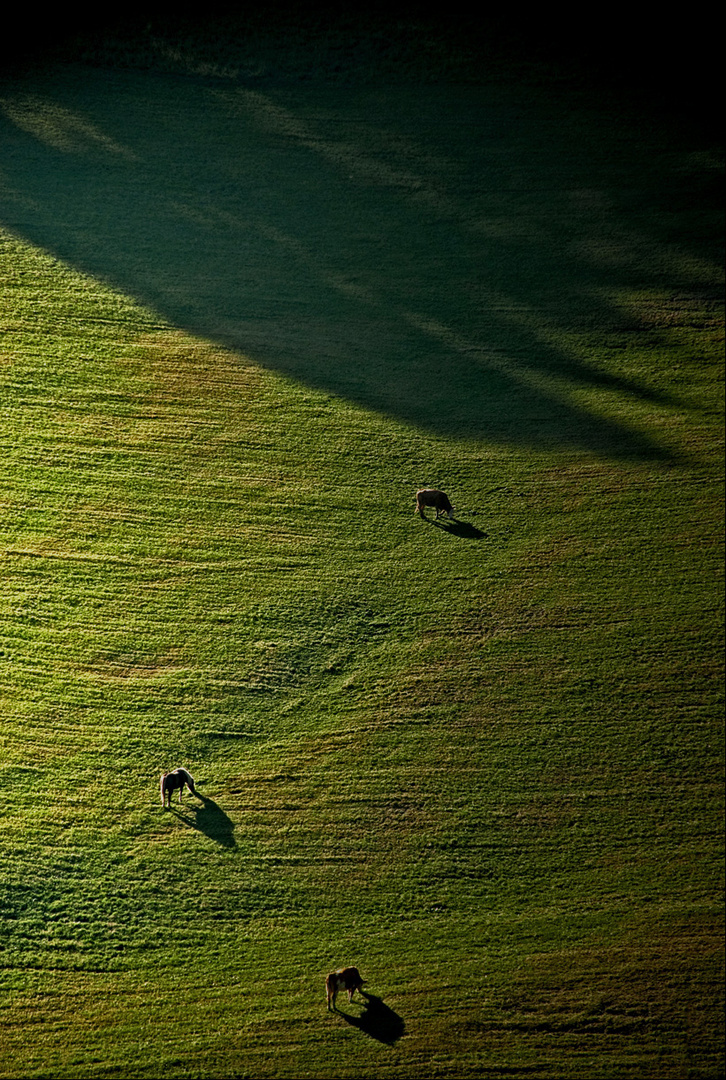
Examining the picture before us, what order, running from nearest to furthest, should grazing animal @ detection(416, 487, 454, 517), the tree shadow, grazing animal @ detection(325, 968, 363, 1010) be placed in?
1. grazing animal @ detection(325, 968, 363, 1010)
2. grazing animal @ detection(416, 487, 454, 517)
3. the tree shadow

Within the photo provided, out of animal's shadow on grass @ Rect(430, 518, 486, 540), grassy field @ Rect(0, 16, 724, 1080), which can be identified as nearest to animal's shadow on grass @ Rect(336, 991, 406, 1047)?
grassy field @ Rect(0, 16, 724, 1080)

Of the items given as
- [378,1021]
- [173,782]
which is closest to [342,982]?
[378,1021]

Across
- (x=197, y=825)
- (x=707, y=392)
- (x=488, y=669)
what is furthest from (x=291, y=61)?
(x=197, y=825)

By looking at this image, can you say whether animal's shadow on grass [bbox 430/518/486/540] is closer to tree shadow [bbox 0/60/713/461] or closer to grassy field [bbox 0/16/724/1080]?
grassy field [bbox 0/16/724/1080]

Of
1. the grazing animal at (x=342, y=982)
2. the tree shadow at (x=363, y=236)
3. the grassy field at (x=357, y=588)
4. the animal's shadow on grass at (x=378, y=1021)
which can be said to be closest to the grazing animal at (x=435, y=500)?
the grassy field at (x=357, y=588)

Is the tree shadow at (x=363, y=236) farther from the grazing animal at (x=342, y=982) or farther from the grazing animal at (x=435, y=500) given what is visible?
the grazing animal at (x=342, y=982)
